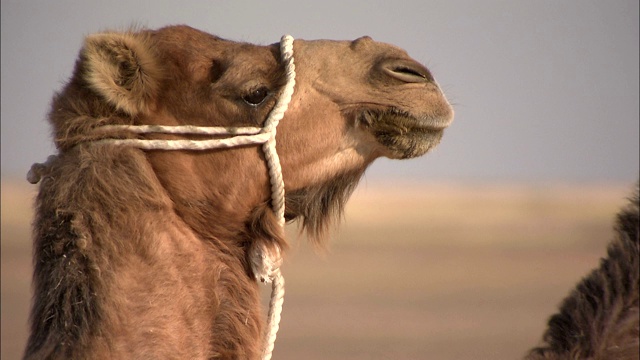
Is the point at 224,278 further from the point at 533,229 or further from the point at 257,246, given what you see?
the point at 533,229

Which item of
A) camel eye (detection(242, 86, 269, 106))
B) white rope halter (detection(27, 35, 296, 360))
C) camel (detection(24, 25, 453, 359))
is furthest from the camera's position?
camel eye (detection(242, 86, 269, 106))

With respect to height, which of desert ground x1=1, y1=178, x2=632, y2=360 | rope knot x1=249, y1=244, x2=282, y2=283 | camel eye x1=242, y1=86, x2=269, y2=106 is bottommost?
Result: desert ground x1=1, y1=178, x2=632, y2=360

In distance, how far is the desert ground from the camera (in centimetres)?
1396

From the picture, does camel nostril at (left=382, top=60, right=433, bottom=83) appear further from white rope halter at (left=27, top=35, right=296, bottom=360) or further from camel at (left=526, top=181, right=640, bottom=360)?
camel at (left=526, top=181, right=640, bottom=360)

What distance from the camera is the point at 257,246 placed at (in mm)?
3816

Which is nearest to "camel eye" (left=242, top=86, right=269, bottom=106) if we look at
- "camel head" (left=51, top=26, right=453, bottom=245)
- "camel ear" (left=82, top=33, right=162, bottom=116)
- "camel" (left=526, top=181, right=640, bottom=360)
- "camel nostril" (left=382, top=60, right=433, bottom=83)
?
"camel head" (left=51, top=26, right=453, bottom=245)

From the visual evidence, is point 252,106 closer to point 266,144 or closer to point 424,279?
point 266,144

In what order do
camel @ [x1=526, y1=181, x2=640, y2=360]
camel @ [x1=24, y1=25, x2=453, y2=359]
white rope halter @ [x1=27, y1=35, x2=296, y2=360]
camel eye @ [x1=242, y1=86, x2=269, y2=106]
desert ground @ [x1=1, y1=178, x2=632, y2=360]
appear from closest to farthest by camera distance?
1. camel @ [x1=526, y1=181, x2=640, y2=360]
2. camel @ [x1=24, y1=25, x2=453, y2=359]
3. white rope halter @ [x1=27, y1=35, x2=296, y2=360]
4. camel eye @ [x1=242, y1=86, x2=269, y2=106]
5. desert ground @ [x1=1, y1=178, x2=632, y2=360]

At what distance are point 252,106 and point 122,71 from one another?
47cm

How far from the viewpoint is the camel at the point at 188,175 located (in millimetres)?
3346

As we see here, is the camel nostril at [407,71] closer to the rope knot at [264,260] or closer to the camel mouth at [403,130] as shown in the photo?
the camel mouth at [403,130]

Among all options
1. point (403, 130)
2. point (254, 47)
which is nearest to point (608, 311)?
point (403, 130)

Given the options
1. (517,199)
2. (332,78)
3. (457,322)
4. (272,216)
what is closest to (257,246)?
(272,216)

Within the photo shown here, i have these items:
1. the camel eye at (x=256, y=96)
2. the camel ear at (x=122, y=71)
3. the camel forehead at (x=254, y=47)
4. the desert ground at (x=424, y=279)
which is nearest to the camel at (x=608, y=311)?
the desert ground at (x=424, y=279)
